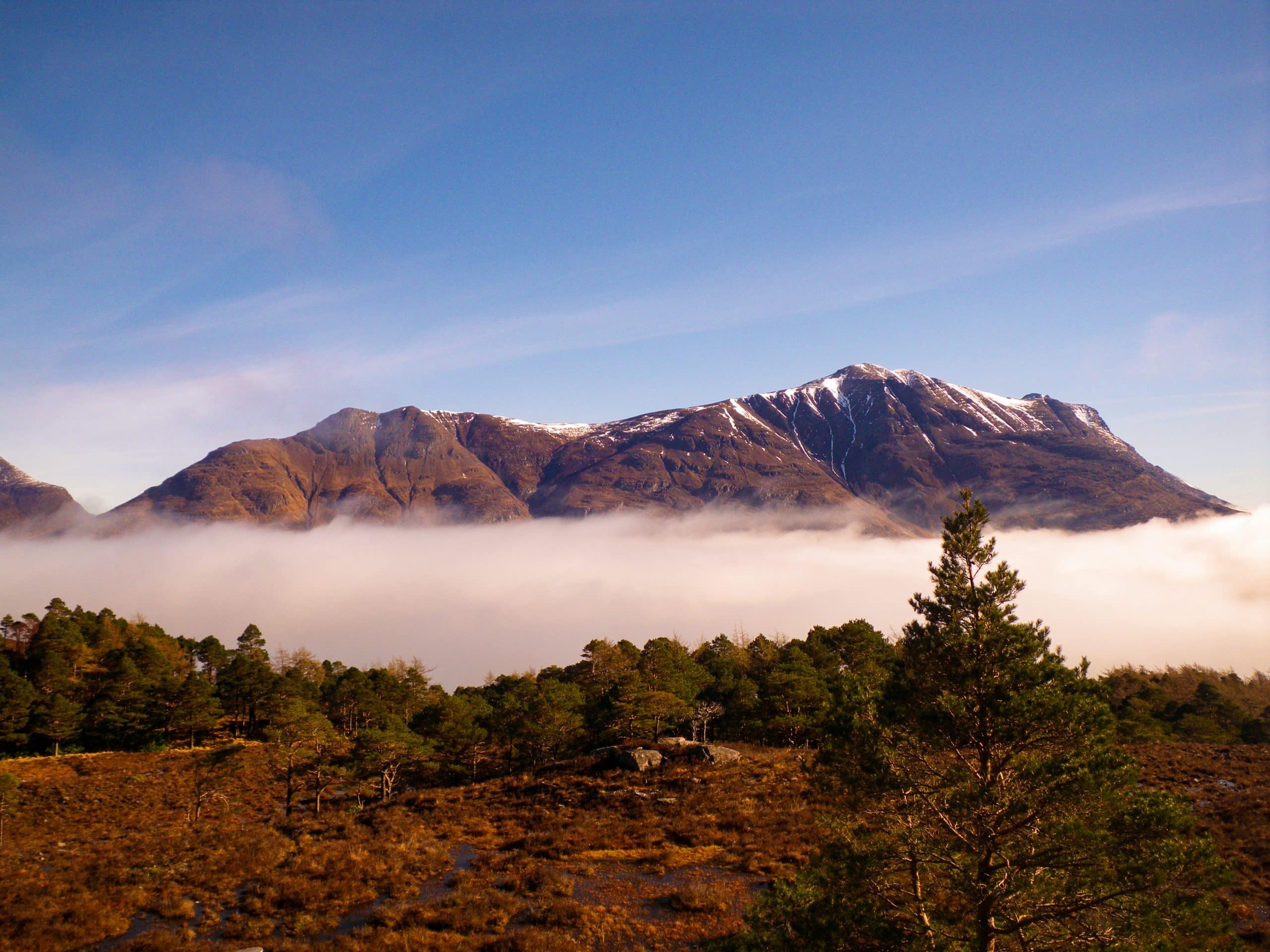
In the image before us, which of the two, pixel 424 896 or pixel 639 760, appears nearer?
pixel 424 896

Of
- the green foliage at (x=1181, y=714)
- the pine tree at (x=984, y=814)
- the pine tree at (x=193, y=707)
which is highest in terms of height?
the pine tree at (x=984, y=814)

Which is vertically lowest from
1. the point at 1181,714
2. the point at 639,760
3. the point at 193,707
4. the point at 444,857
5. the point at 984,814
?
the point at 1181,714

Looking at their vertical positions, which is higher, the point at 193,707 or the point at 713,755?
the point at 193,707

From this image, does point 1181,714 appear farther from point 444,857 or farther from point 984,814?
point 984,814

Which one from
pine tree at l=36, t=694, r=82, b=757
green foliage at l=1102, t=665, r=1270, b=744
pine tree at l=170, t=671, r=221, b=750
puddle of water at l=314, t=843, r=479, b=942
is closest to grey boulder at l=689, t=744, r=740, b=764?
puddle of water at l=314, t=843, r=479, b=942

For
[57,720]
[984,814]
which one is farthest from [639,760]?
[57,720]

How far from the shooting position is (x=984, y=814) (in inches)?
632

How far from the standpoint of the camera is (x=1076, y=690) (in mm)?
16703

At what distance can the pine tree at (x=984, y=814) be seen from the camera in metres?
15.0

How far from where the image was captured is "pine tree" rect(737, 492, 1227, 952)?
1495 centimetres

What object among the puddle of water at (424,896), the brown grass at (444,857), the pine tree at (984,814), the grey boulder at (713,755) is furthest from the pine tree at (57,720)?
the pine tree at (984,814)

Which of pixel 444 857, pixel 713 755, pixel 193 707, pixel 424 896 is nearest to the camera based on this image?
pixel 424 896

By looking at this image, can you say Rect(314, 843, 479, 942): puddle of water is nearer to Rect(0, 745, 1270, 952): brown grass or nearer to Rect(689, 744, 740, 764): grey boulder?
Rect(0, 745, 1270, 952): brown grass

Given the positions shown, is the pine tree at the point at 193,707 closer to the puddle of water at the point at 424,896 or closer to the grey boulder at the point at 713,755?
the puddle of water at the point at 424,896
